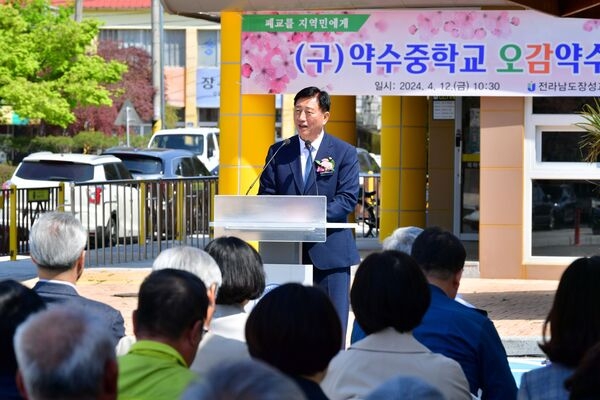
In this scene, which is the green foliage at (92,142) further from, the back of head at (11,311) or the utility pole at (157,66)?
the back of head at (11,311)

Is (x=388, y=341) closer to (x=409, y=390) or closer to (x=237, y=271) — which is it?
(x=237, y=271)

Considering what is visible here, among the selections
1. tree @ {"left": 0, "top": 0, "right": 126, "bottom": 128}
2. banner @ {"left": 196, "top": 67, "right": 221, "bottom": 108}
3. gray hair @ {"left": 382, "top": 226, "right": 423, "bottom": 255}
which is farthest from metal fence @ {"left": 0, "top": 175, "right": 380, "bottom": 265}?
banner @ {"left": 196, "top": 67, "right": 221, "bottom": 108}

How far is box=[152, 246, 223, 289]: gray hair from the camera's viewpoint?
4.87 metres

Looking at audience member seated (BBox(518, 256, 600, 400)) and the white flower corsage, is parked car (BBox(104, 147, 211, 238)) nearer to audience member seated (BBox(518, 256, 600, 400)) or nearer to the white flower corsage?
the white flower corsage

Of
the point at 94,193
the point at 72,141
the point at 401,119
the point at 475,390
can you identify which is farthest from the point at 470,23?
the point at 72,141

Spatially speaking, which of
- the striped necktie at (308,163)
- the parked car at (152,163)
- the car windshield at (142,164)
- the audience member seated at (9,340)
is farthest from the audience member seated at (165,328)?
the car windshield at (142,164)

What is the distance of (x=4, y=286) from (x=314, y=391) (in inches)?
46.7

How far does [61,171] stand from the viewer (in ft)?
69.1

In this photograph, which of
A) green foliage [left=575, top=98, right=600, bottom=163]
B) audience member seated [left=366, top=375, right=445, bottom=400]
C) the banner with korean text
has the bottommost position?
audience member seated [left=366, top=375, right=445, bottom=400]

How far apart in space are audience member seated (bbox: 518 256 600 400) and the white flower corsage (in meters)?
3.88

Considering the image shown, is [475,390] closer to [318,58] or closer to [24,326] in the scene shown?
[24,326]

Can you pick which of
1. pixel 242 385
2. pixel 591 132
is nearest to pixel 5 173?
pixel 591 132

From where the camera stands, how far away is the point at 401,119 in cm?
1777

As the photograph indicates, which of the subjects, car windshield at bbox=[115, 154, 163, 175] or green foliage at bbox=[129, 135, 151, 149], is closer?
car windshield at bbox=[115, 154, 163, 175]
